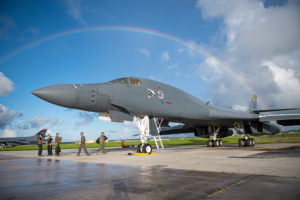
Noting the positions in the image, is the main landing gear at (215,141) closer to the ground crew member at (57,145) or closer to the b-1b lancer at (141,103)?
the b-1b lancer at (141,103)

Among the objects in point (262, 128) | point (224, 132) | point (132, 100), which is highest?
point (132, 100)

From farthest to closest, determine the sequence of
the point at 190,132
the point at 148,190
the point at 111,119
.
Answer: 1. the point at 190,132
2. the point at 111,119
3. the point at 148,190

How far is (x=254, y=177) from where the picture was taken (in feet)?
14.9

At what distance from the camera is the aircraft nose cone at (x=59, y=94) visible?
29.3 feet

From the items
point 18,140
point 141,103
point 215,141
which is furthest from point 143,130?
point 18,140

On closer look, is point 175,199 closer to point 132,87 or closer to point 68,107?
point 68,107

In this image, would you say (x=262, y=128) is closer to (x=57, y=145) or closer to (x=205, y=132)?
(x=205, y=132)

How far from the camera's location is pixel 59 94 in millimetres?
9109

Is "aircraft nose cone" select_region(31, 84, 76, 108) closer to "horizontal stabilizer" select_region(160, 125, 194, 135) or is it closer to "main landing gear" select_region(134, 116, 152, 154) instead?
"main landing gear" select_region(134, 116, 152, 154)

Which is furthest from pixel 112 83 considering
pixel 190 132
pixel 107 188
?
pixel 190 132

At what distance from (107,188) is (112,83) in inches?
320

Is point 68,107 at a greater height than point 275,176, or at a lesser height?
greater

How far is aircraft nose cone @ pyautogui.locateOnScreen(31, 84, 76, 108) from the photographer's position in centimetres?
893

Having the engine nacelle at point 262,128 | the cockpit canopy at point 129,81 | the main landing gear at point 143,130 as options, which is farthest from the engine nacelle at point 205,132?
the cockpit canopy at point 129,81
